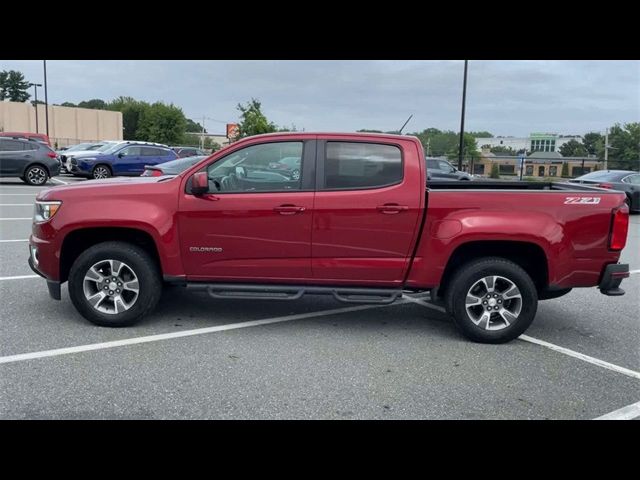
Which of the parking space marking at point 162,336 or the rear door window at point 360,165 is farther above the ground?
the rear door window at point 360,165

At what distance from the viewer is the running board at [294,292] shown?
16.6 feet

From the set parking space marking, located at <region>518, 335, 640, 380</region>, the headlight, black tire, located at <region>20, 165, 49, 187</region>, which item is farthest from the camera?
black tire, located at <region>20, 165, 49, 187</region>

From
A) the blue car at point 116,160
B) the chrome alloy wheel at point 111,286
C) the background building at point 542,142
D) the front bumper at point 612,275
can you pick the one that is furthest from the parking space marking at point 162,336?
the background building at point 542,142

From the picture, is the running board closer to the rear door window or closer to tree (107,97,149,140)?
the rear door window

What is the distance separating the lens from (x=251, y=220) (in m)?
5.02

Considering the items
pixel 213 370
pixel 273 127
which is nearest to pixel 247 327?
pixel 213 370

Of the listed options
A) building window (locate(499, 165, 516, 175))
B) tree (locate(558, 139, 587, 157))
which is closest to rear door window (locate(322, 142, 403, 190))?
building window (locate(499, 165, 516, 175))

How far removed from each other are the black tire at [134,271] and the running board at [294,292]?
49 cm

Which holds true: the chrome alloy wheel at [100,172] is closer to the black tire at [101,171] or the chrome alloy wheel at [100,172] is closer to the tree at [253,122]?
the black tire at [101,171]

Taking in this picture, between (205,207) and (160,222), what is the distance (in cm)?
44

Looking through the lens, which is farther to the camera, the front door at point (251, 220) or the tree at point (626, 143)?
the tree at point (626, 143)

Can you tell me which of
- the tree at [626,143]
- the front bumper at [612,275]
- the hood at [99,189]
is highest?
the tree at [626,143]

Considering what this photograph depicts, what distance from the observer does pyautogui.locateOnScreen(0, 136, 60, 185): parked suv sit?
1831 centimetres

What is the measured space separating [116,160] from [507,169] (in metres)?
Answer: 27.9
